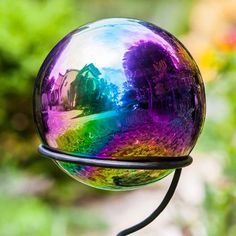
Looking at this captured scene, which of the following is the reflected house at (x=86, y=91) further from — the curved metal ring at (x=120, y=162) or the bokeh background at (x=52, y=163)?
the bokeh background at (x=52, y=163)

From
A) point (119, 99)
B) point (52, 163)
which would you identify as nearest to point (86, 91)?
point (119, 99)

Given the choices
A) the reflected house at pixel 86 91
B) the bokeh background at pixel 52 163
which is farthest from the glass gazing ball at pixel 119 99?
the bokeh background at pixel 52 163

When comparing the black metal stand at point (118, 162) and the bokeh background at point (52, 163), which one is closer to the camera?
the black metal stand at point (118, 162)

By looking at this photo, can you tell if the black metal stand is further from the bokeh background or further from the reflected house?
the bokeh background

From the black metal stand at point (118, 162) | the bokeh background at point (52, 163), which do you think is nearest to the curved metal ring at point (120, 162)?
the black metal stand at point (118, 162)

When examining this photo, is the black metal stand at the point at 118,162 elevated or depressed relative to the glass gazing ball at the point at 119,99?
depressed

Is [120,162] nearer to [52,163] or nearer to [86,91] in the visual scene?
[86,91]

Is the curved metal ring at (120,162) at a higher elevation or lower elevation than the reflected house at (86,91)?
lower

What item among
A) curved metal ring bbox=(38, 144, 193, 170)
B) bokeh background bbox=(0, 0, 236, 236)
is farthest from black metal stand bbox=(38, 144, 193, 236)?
bokeh background bbox=(0, 0, 236, 236)

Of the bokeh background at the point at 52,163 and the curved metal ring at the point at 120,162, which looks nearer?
the curved metal ring at the point at 120,162
